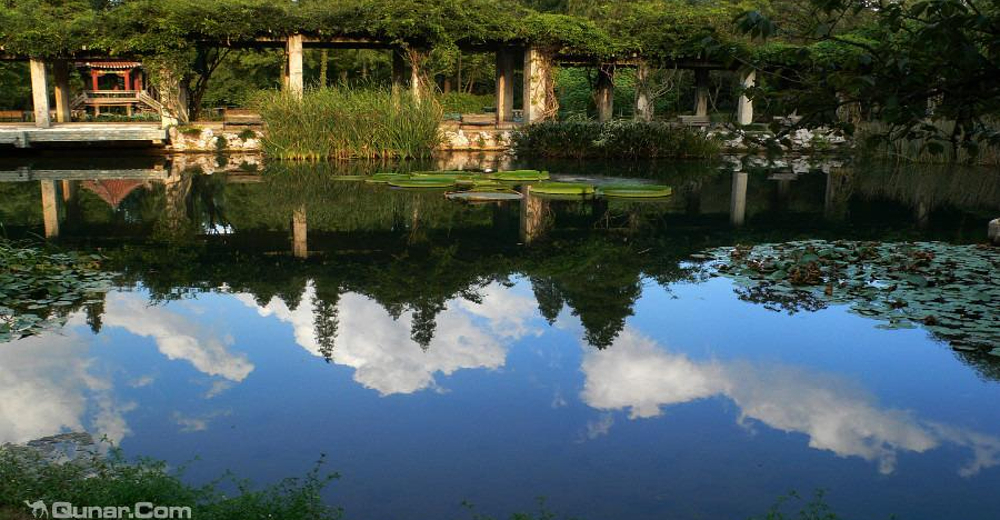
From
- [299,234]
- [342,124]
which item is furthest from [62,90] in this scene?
[299,234]

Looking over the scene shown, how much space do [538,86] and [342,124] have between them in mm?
6555

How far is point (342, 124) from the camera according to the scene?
18.2 meters

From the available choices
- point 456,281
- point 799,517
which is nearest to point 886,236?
point 456,281

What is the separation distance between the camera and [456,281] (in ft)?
24.4

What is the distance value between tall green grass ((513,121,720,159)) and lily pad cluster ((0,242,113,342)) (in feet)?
45.5

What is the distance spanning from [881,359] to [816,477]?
204cm

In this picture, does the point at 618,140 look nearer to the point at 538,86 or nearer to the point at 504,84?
the point at 538,86

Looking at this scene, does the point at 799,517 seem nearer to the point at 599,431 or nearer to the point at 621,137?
the point at 599,431

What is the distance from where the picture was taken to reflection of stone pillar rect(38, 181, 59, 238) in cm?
955

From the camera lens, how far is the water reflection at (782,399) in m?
4.15

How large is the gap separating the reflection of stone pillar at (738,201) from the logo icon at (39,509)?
358 inches
